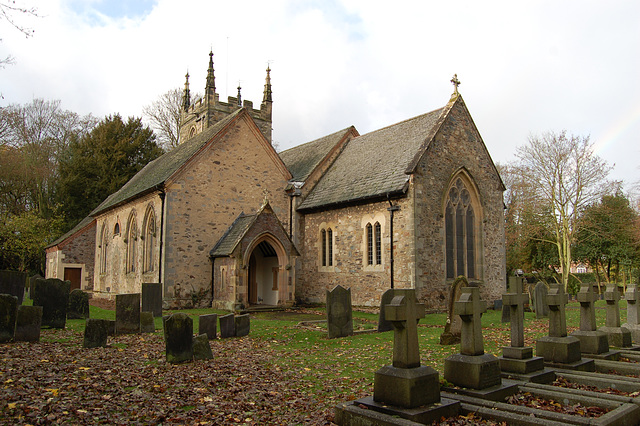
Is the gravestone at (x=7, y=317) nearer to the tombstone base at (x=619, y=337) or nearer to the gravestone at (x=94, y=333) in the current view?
the gravestone at (x=94, y=333)

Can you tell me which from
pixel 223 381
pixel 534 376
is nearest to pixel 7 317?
pixel 223 381

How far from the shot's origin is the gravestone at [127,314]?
1312 cm

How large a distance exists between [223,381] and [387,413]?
132 inches

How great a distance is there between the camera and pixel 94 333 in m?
10.8

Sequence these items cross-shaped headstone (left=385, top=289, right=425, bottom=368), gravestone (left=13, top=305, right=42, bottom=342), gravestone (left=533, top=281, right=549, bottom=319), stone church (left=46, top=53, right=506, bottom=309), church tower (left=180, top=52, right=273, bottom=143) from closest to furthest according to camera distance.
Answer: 1. cross-shaped headstone (left=385, top=289, right=425, bottom=368)
2. gravestone (left=13, top=305, right=42, bottom=342)
3. gravestone (left=533, top=281, right=549, bottom=319)
4. stone church (left=46, top=53, right=506, bottom=309)
5. church tower (left=180, top=52, right=273, bottom=143)

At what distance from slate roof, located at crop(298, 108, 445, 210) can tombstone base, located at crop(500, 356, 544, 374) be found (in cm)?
1219

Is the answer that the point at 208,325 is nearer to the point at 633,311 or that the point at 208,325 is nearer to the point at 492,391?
the point at 492,391

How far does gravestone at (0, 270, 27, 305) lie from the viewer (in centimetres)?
1474

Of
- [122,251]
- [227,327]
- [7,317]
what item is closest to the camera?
[7,317]

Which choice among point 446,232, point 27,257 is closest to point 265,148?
point 446,232

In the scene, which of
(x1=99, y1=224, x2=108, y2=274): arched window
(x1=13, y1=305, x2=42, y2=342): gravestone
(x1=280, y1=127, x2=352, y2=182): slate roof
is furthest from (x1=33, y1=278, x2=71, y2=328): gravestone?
(x1=99, y1=224, x2=108, y2=274): arched window

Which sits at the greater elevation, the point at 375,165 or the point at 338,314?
the point at 375,165

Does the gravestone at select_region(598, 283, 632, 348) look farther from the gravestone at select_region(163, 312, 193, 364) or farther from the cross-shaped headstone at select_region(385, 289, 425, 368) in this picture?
the gravestone at select_region(163, 312, 193, 364)

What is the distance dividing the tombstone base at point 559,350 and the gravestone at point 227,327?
769 centimetres
